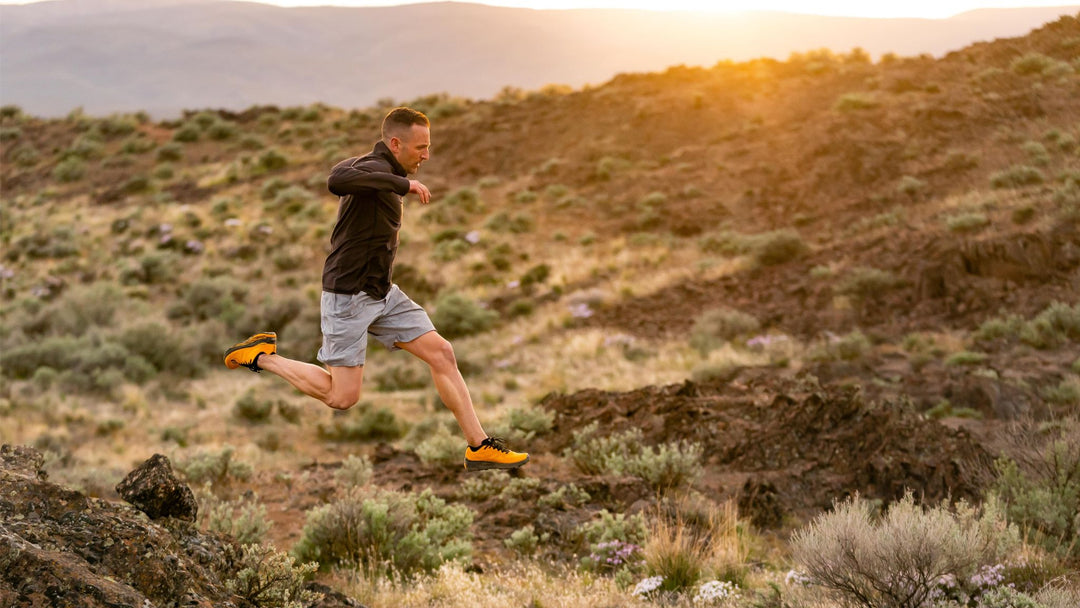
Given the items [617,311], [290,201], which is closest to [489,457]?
[617,311]

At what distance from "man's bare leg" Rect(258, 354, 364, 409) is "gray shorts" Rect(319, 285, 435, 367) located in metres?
0.06

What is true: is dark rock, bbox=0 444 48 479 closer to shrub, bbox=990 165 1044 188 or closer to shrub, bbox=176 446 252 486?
shrub, bbox=176 446 252 486

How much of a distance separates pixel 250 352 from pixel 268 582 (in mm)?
1361

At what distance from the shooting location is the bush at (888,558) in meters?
4.48

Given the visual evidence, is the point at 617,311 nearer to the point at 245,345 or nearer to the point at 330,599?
the point at 245,345

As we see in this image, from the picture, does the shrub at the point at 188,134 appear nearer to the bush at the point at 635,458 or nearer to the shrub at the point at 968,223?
the shrub at the point at 968,223

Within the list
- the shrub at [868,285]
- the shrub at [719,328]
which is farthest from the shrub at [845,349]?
the shrub at [868,285]

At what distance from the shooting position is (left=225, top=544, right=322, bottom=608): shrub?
14.7 feet

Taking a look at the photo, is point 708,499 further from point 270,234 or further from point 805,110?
point 805,110

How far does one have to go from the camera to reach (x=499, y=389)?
1691 centimetres

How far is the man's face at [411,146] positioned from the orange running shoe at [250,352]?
1.45 meters

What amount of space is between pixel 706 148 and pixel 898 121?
22.5 feet

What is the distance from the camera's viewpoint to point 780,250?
71.7 ft

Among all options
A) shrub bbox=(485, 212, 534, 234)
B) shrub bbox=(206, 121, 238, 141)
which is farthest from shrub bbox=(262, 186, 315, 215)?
shrub bbox=(206, 121, 238, 141)
